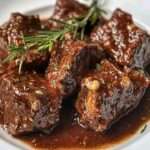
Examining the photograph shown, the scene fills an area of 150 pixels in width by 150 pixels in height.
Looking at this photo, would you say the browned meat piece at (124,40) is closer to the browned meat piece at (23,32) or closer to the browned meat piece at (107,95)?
the browned meat piece at (107,95)

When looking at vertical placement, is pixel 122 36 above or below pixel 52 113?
above

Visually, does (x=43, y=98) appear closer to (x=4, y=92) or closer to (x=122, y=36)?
(x=4, y=92)

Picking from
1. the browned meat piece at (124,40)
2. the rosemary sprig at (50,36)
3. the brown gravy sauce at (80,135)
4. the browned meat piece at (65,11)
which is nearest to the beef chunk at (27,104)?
the brown gravy sauce at (80,135)

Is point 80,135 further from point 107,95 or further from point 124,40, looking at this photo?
point 124,40

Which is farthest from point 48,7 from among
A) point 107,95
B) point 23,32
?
point 107,95

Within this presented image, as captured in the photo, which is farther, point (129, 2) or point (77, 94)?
point (129, 2)

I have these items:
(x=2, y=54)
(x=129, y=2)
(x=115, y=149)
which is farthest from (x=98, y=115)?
(x=129, y=2)
